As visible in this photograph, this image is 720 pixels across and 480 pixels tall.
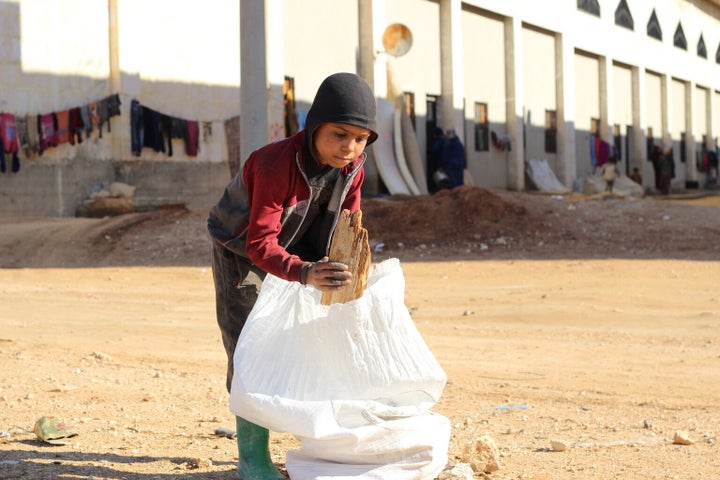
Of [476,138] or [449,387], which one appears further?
[476,138]

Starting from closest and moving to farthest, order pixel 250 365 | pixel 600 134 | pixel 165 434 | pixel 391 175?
pixel 250 365, pixel 165 434, pixel 391 175, pixel 600 134

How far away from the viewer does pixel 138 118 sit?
744 inches

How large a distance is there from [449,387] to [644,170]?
108 feet

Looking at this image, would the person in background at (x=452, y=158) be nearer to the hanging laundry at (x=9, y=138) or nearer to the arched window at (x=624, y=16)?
the hanging laundry at (x=9, y=138)

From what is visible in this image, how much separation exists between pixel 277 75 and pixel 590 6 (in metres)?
15.7

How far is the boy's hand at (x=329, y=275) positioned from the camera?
3008 mm

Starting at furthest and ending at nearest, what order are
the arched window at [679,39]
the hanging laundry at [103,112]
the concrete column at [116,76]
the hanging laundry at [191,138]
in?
1. the arched window at [679,39]
2. the hanging laundry at [191,138]
3. the concrete column at [116,76]
4. the hanging laundry at [103,112]

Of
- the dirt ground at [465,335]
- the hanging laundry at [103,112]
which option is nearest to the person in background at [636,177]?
the dirt ground at [465,335]

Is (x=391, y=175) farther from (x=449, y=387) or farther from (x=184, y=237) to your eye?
(x=449, y=387)

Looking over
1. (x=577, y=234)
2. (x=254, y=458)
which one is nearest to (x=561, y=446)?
(x=254, y=458)

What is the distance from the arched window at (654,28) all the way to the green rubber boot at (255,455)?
3601cm

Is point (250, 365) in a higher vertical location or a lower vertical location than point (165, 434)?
higher

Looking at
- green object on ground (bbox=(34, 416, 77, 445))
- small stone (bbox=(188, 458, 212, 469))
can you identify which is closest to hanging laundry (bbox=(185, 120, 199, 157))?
green object on ground (bbox=(34, 416, 77, 445))

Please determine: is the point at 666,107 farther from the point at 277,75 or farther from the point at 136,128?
the point at 136,128
